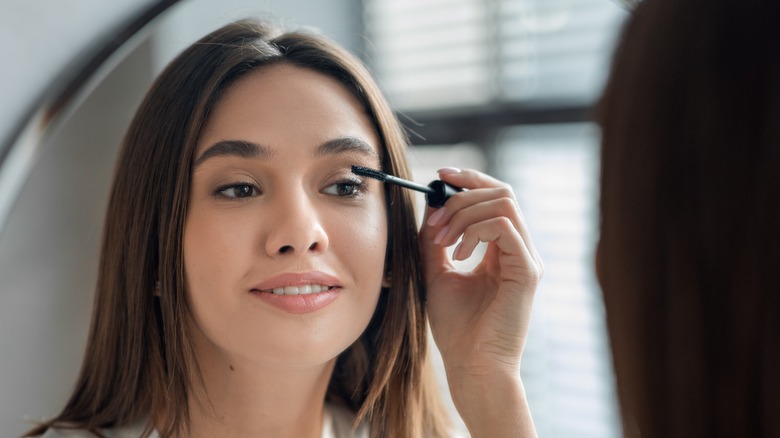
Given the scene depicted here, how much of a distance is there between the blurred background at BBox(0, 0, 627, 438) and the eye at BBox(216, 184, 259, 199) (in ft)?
0.59

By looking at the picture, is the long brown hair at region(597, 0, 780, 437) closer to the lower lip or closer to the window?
the lower lip

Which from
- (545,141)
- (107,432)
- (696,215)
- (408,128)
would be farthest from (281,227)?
(545,141)

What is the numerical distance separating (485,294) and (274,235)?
0.96 feet

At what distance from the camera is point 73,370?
50.4 inches

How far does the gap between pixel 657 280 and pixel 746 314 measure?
Answer: 0.06m

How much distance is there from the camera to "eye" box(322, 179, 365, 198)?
91cm

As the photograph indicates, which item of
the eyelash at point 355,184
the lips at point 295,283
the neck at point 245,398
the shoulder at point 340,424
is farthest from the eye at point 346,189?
the shoulder at point 340,424

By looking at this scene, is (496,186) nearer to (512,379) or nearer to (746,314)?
(512,379)

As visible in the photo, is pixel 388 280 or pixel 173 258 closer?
pixel 173 258

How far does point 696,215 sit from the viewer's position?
0.50 meters

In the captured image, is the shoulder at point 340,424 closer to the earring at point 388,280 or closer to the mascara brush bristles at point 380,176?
the earring at point 388,280

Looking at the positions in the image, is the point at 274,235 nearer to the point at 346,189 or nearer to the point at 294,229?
the point at 294,229

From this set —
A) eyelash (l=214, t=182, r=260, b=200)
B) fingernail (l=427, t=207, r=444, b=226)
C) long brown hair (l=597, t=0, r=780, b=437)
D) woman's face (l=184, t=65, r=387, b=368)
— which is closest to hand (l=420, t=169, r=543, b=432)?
fingernail (l=427, t=207, r=444, b=226)

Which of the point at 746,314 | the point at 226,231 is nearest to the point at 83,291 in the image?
the point at 226,231
